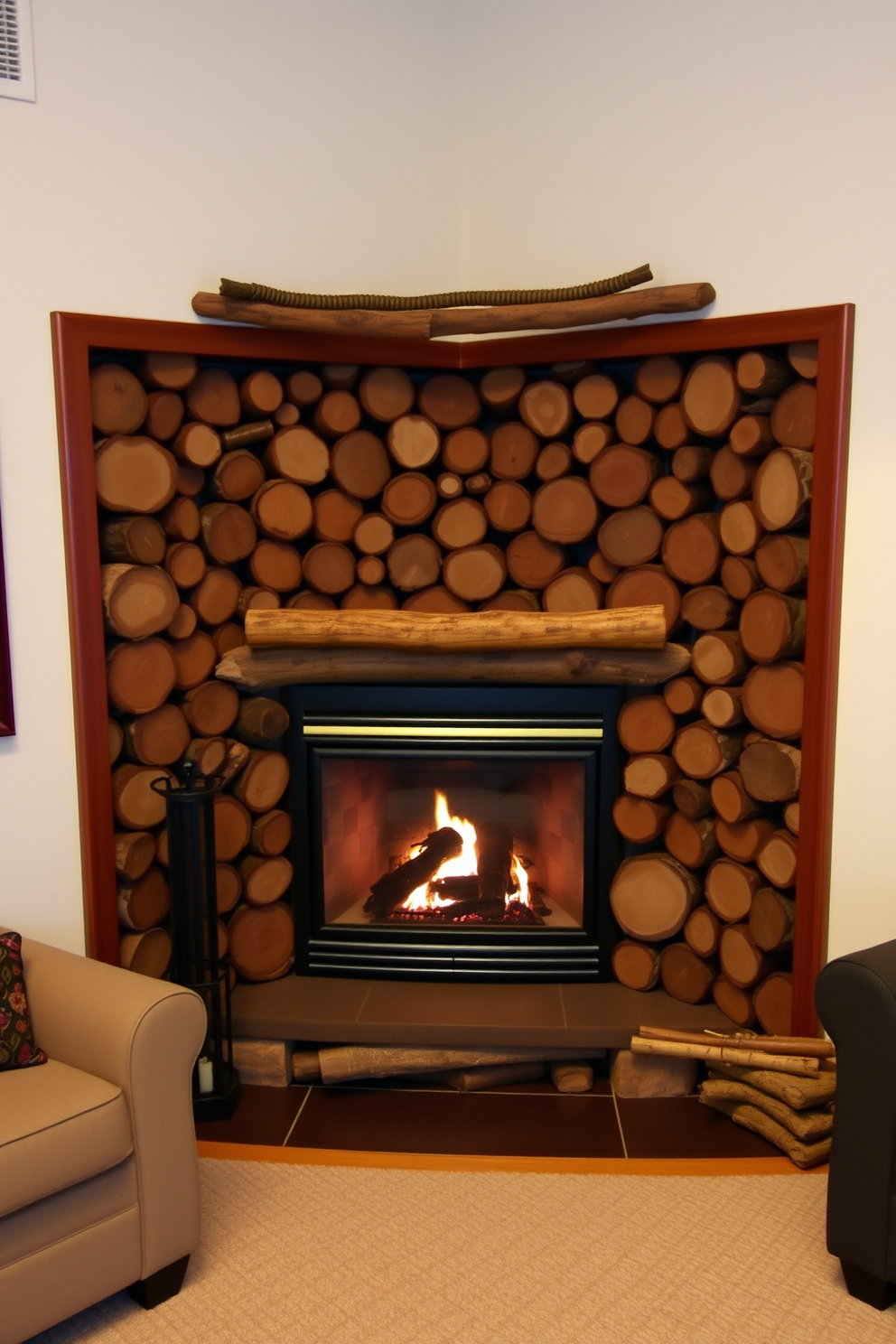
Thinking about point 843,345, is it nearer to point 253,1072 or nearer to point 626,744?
point 626,744

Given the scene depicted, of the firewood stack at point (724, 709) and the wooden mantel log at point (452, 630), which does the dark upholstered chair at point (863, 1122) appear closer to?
the firewood stack at point (724, 709)

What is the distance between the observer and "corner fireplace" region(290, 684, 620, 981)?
2.98 metres

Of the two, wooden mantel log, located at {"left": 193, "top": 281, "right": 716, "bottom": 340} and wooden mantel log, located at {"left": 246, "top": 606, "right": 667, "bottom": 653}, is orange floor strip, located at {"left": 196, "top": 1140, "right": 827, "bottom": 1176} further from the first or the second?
wooden mantel log, located at {"left": 193, "top": 281, "right": 716, "bottom": 340}

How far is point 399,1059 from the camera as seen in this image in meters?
2.78

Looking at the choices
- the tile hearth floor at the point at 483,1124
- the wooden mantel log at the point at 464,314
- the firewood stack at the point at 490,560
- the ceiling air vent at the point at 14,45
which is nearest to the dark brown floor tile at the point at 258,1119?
the tile hearth floor at the point at 483,1124

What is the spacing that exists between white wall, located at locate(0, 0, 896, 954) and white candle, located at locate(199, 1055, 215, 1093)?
1.56ft

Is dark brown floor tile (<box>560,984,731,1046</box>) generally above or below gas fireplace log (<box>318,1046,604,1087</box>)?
above

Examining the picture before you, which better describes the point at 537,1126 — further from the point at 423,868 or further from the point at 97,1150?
the point at 97,1150

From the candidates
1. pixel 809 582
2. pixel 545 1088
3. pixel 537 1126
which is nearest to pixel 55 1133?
pixel 537 1126

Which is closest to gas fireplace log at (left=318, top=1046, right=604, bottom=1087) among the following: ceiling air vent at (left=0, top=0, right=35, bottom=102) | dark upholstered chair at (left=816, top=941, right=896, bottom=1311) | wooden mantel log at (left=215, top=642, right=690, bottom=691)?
dark upholstered chair at (left=816, top=941, right=896, bottom=1311)

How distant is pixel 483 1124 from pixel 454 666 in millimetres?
1207

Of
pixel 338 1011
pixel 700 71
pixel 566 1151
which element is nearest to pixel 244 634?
pixel 338 1011

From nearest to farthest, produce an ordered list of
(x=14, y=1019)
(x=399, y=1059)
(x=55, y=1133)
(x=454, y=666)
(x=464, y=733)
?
(x=55, y=1133) < (x=14, y=1019) < (x=399, y=1059) < (x=454, y=666) < (x=464, y=733)

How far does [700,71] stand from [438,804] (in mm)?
2108
